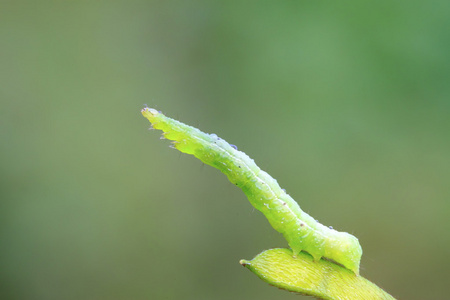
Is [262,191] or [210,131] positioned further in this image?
[210,131]

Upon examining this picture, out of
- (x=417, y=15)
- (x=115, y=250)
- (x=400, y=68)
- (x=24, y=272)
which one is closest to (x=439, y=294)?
(x=400, y=68)

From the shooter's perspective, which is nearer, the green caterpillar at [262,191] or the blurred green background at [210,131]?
the green caterpillar at [262,191]

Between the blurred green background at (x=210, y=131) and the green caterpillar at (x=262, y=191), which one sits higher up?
the blurred green background at (x=210, y=131)

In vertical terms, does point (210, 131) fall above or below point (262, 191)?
above

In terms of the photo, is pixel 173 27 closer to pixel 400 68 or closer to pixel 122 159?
pixel 122 159

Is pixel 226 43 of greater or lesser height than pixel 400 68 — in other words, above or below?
below
